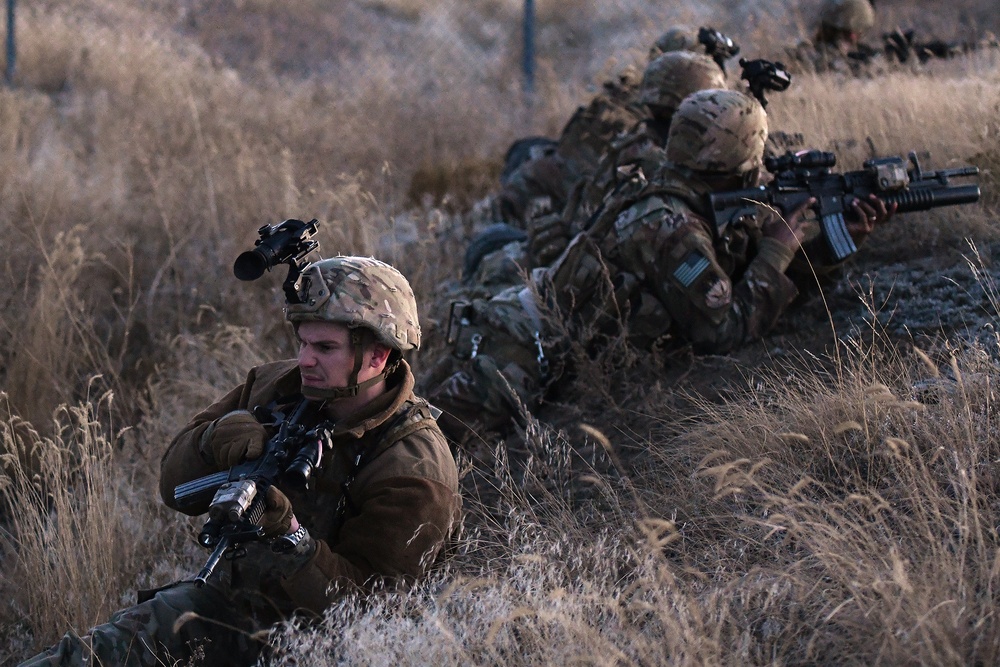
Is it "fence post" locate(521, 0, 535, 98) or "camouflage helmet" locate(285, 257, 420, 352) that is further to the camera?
"fence post" locate(521, 0, 535, 98)

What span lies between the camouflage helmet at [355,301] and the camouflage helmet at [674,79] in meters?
3.53

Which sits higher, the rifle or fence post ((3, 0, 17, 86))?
fence post ((3, 0, 17, 86))

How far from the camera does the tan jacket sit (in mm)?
2941

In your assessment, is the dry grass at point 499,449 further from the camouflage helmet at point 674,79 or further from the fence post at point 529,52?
the camouflage helmet at point 674,79

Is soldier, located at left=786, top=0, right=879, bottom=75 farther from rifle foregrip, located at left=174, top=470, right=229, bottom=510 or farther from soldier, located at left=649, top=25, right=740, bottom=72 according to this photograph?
rifle foregrip, located at left=174, top=470, right=229, bottom=510

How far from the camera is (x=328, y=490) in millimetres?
3146

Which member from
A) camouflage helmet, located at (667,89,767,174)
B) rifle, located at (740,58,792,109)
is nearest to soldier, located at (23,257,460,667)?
camouflage helmet, located at (667,89,767,174)

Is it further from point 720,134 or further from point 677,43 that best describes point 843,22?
point 720,134

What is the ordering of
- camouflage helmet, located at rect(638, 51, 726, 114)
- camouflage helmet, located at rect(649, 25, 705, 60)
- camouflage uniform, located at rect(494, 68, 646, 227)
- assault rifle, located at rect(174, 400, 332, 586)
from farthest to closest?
1. camouflage helmet, located at rect(649, 25, 705, 60)
2. camouflage uniform, located at rect(494, 68, 646, 227)
3. camouflage helmet, located at rect(638, 51, 726, 114)
4. assault rifle, located at rect(174, 400, 332, 586)

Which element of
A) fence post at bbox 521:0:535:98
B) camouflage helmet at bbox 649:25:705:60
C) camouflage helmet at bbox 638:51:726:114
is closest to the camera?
camouflage helmet at bbox 638:51:726:114

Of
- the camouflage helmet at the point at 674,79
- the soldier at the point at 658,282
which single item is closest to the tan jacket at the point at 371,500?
the soldier at the point at 658,282

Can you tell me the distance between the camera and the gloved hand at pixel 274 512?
276 centimetres

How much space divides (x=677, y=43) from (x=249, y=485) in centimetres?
604

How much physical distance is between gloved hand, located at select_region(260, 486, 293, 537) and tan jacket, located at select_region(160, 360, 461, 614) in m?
0.15
